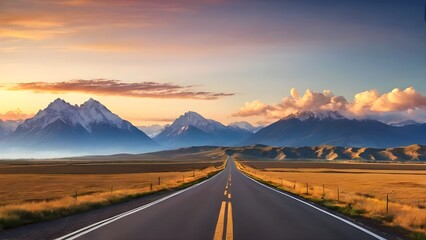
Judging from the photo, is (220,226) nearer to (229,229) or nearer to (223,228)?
(223,228)

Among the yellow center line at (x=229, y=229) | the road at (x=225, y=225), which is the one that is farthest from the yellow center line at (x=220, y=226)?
the yellow center line at (x=229, y=229)

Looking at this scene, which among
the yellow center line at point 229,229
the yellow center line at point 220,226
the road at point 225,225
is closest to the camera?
the yellow center line at point 229,229

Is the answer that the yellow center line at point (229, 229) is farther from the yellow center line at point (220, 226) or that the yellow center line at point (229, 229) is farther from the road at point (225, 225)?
the yellow center line at point (220, 226)

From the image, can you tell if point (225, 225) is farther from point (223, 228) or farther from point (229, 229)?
point (229, 229)

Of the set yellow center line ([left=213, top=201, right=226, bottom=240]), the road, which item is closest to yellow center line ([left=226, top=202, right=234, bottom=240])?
the road

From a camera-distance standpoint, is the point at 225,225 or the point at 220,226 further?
the point at 225,225

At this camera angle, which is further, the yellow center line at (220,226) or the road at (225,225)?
the road at (225,225)

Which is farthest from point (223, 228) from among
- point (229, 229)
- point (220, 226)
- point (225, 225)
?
point (225, 225)

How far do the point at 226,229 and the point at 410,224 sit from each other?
21.9ft

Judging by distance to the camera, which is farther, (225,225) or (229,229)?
(225,225)

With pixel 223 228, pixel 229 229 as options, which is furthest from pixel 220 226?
pixel 229 229

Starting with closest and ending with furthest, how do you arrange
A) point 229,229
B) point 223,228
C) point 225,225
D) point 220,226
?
point 229,229
point 223,228
point 220,226
point 225,225

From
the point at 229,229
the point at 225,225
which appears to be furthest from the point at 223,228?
the point at 225,225

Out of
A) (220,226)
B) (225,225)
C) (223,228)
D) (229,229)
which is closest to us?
(229,229)
